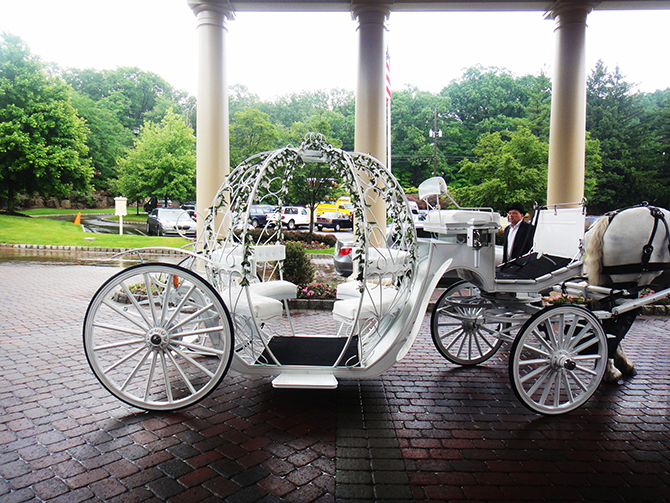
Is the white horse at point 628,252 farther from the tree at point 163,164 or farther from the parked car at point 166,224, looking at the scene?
the tree at point 163,164

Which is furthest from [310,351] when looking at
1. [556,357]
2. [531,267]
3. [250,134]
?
[250,134]

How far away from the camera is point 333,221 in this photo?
29.0 metres

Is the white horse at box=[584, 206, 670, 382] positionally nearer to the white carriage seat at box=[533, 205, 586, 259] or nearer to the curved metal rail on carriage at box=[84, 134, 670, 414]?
the curved metal rail on carriage at box=[84, 134, 670, 414]

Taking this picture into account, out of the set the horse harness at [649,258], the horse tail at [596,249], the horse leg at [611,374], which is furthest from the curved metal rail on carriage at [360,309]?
the horse leg at [611,374]

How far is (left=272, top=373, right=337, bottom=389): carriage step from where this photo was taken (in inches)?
142

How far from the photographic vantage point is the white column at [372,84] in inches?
318

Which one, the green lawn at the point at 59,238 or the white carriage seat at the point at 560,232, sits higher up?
the white carriage seat at the point at 560,232

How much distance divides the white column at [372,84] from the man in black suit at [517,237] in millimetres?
2697

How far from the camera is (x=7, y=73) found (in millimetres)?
26141

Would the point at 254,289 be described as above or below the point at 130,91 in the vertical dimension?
below

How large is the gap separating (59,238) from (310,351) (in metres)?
19.1

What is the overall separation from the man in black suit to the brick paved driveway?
5.15 ft

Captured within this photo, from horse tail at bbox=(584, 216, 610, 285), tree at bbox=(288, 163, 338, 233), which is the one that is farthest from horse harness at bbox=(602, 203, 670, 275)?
tree at bbox=(288, 163, 338, 233)

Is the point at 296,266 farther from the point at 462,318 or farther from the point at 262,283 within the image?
the point at 462,318
